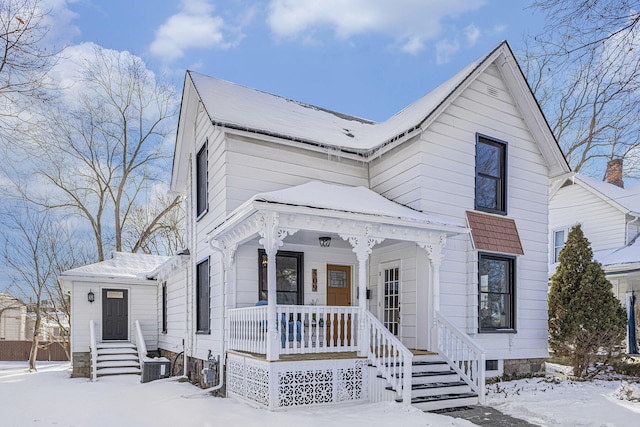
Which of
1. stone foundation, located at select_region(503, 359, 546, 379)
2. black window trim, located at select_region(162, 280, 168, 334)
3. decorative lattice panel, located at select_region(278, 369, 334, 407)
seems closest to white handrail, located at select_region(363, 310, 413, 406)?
decorative lattice panel, located at select_region(278, 369, 334, 407)

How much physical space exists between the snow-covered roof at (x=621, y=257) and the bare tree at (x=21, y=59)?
48.2 ft

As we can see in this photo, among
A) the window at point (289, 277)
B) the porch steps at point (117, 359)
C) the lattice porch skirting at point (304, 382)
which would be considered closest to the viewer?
the lattice porch skirting at point (304, 382)

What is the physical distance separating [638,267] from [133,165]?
2125cm

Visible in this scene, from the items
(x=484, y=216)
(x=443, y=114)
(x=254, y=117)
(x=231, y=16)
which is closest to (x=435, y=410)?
(x=484, y=216)

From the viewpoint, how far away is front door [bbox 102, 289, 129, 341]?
1505 cm

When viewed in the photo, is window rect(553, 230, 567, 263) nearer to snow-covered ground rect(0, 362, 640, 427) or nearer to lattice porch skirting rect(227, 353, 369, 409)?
snow-covered ground rect(0, 362, 640, 427)

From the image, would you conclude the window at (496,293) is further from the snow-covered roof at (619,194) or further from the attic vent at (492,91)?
the snow-covered roof at (619,194)

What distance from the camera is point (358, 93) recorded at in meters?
21.8

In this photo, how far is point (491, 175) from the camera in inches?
405

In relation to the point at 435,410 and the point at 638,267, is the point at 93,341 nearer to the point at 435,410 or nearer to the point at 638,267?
the point at 435,410

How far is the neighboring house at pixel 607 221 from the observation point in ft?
46.6

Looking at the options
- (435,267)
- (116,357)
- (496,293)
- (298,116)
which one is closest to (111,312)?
(116,357)

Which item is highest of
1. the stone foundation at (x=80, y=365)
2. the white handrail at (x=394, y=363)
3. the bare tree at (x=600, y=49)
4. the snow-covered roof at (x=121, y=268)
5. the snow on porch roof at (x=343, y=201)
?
the bare tree at (x=600, y=49)

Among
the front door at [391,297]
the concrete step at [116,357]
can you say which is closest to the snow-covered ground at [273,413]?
the front door at [391,297]
